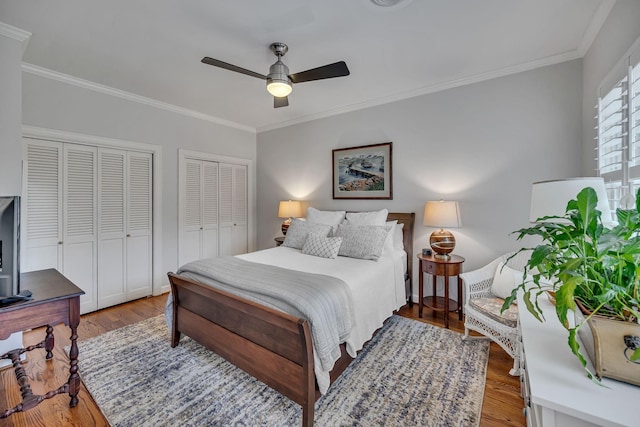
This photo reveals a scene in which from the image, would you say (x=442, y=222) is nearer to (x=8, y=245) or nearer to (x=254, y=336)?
(x=254, y=336)

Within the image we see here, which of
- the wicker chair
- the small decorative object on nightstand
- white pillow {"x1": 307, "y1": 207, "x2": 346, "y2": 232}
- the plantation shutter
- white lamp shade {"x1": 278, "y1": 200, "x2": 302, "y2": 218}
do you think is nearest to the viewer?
the plantation shutter

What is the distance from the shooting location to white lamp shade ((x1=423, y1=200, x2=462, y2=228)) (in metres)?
2.93

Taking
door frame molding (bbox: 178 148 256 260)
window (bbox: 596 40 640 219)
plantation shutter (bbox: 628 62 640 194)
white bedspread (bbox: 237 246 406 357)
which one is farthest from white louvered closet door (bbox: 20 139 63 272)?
plantation shutter (bbox: 628 62 640 194)

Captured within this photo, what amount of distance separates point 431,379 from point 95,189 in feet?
13.2

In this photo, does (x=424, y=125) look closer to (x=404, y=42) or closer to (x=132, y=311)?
(x=404, y=42)

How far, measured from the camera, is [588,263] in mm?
918

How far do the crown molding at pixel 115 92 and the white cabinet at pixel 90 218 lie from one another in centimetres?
69

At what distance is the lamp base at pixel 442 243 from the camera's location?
9.91ft

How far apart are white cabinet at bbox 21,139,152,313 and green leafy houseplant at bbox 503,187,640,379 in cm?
416

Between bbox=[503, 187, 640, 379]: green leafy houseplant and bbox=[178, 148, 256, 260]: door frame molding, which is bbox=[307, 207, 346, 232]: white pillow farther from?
bbox=[503, 187, 640, 379]: green leafy houseplant

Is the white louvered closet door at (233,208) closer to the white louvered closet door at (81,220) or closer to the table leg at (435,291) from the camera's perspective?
the white louvered closet door at (81,220)

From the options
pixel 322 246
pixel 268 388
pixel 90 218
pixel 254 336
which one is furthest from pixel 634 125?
pixel 90 218

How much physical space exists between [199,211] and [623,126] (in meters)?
4.63

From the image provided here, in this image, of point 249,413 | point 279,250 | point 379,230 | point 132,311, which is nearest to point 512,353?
point 379,230
